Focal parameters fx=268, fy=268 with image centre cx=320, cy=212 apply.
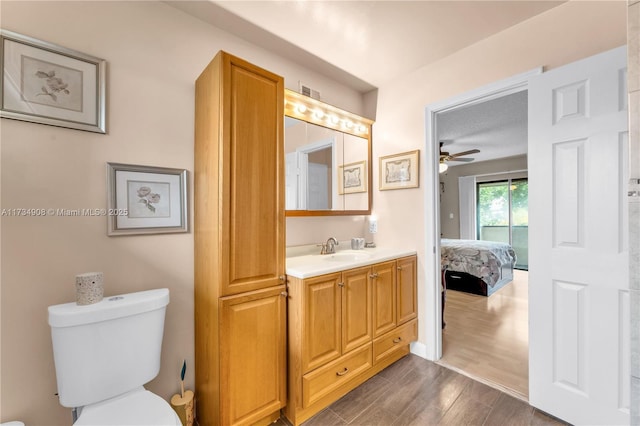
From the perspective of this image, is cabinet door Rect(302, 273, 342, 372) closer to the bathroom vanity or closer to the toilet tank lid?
the bathroom vanity

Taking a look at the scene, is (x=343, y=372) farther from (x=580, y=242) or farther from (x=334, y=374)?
(x=580, y=242)

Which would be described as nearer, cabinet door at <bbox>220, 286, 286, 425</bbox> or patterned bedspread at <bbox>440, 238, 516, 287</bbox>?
cabinet door at <bbox>220, 286, 286, 425</bbox>

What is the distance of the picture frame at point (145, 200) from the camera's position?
1.46 meters

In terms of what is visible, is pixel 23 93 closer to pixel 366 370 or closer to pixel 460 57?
pixel 366 370

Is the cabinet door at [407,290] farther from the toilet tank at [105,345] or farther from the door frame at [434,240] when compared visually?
the toilet tank at [105,345]

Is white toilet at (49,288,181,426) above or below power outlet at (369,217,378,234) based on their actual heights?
below

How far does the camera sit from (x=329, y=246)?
96.0 inches

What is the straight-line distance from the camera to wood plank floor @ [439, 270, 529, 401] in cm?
209

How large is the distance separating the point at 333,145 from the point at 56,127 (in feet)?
6.30

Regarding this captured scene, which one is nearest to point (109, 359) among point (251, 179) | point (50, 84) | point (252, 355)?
point (252, 355)

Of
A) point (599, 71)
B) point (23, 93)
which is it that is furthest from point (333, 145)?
point (23, 93)

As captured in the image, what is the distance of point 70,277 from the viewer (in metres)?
1.34

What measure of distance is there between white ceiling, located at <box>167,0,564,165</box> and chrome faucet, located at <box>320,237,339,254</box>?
1537mm

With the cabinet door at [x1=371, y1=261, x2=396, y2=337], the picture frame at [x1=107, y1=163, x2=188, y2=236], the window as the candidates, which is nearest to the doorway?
the cabinet door at [x1=371, y1=261, x2=396, y2=337]
